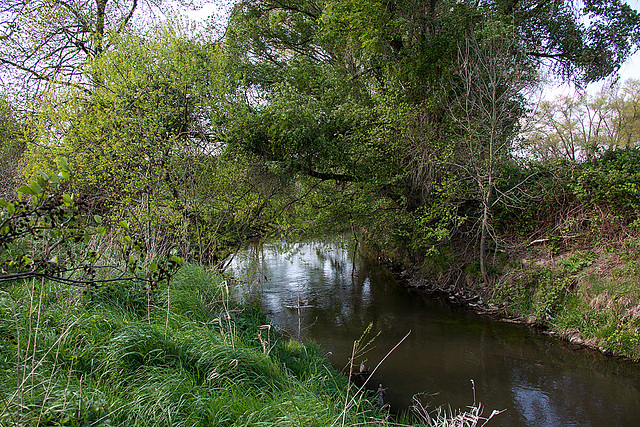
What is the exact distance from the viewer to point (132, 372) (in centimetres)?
349

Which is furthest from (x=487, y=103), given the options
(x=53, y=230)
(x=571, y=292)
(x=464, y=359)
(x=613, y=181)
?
(x=53, y=230)

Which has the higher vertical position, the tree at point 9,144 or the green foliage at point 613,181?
the tree at point 9,144

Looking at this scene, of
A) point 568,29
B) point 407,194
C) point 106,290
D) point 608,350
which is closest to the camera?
point 106,290

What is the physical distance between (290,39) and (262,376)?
12.9m

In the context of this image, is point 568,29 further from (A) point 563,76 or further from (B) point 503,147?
(B) point 503,147

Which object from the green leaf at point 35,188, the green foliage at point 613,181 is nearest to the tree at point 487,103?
the green foliage at point 613,181

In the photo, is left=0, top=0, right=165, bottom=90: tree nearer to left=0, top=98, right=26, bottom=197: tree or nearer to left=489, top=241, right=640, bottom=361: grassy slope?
left=0, top=98, right=26, bottom=197: tree

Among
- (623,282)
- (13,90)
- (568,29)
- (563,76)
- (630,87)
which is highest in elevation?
(630,87)

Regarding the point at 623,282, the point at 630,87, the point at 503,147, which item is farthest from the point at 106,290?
the point at 630,87

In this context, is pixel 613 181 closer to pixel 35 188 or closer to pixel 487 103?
pixel 487 103

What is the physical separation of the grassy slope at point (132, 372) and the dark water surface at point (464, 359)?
1.91 m

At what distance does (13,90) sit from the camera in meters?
10.4

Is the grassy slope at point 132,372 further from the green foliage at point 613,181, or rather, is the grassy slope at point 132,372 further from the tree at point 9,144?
the green foliage at point 613,181

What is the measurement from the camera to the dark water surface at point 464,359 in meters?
5.57
